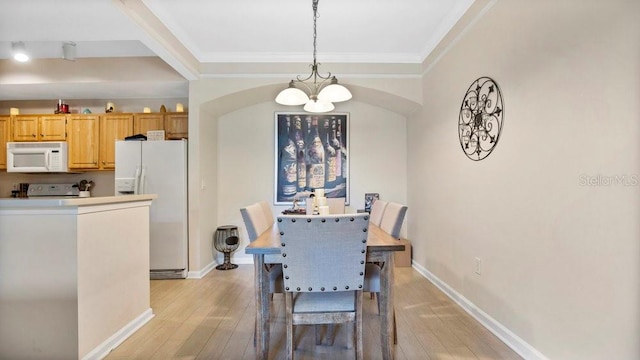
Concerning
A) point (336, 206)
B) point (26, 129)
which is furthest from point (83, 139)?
point (336, 206)

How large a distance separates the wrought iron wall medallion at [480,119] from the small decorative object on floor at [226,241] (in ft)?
9.78

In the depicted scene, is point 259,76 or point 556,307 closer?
point 556,307

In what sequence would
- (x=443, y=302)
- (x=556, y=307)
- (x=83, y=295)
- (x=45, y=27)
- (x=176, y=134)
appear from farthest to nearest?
(x=176, y=134) → (x=443, y=302) → (x=45, y=27) → (x=83, y=295) → (x=556, y=307)

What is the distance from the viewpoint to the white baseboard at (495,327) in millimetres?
1890

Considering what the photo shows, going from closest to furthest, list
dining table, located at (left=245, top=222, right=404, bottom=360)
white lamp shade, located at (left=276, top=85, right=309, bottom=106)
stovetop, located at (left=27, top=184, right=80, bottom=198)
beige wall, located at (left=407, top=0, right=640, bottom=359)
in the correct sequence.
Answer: beige wall, located at (left=407, top=0, right=640, bottom=359) → dining table, located at (left=245, top=222, right=404, bottom=360) → white lamp shade, located at (left=276, top=85, right=309, bottom=106) → stovetop, located at (left=27, top=184, right=80, bottom=198)

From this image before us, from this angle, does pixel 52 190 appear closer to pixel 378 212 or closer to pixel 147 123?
pixel 147 123

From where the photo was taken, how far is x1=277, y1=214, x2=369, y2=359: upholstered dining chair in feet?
5.21

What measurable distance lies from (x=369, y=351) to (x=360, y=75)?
2.94m

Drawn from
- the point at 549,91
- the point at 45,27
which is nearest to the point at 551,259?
the point at 549,91

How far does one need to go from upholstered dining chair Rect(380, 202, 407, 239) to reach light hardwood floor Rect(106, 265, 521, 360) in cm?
76

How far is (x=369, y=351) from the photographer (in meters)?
2.04

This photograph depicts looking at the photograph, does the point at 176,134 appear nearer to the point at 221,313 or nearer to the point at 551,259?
the point at 221,313

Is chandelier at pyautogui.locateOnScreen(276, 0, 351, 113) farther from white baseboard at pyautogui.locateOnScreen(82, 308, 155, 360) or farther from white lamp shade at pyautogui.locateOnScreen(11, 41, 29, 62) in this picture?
white lamp shade at pyautogui.locateOnScreen(11, 41, 29, 62)

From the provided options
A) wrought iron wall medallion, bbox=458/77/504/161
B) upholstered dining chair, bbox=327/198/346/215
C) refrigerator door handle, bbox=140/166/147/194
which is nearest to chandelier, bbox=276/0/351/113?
upholstered dining chair, bbox=327/198/346/215
